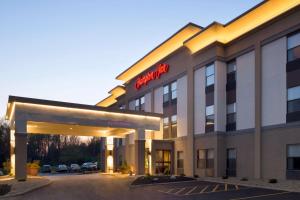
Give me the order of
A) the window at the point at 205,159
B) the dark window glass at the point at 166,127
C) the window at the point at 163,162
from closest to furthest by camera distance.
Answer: the window at the point at 205,159, the window at the point at 163,162, the dark window glass at the point at 166,127

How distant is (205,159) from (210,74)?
8.06 meters

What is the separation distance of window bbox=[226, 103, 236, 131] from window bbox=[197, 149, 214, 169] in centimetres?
277

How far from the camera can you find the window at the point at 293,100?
2438cm

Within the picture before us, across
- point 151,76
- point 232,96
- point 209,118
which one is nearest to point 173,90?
point 151,76

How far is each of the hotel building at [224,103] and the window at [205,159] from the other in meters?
0.09

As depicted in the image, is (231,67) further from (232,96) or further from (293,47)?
(293,47)

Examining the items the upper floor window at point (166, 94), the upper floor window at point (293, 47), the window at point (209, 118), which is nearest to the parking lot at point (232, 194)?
the window at point (209, 118)

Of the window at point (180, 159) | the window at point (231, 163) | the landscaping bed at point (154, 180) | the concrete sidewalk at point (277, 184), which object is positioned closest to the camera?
the concrete sidewalk at point (277, 184)

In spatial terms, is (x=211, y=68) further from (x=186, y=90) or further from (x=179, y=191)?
(x=179, y=191)

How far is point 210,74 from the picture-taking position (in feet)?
107

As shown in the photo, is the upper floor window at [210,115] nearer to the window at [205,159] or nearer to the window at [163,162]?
the window at [205,159]

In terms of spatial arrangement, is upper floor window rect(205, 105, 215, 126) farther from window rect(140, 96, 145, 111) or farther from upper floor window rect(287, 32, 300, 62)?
window rect(140, 96, 145, 111)

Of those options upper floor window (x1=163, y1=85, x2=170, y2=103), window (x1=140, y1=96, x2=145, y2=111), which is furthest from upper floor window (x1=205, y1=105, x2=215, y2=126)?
window (x1=140, y1=96, x2=145, y2=111)

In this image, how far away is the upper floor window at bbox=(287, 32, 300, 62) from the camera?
24.7 metres
